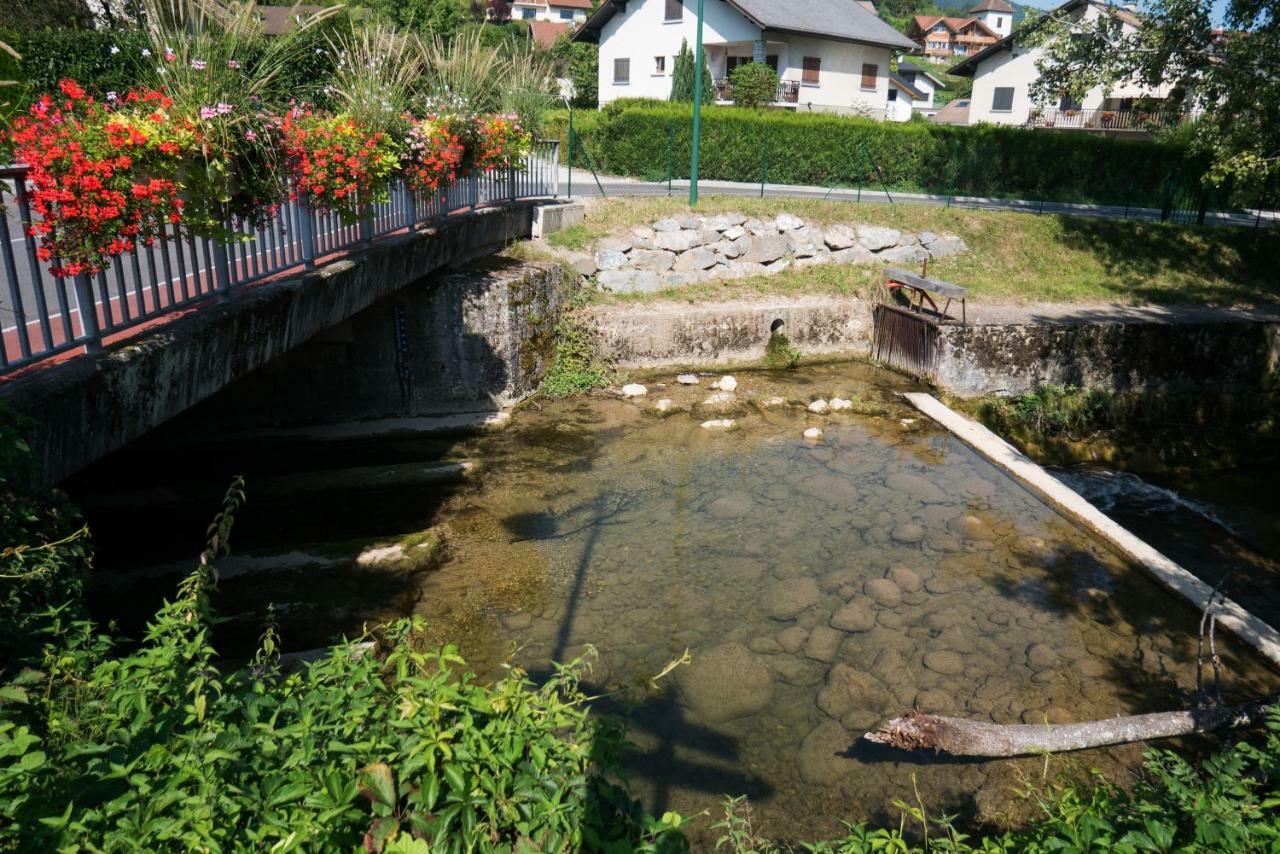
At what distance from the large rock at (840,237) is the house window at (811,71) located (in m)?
19.9

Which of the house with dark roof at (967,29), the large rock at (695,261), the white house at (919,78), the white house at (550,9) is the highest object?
the white house at (550,9)

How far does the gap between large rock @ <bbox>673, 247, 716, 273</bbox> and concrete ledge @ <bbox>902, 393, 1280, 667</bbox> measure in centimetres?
474

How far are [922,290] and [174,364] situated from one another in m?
12.2

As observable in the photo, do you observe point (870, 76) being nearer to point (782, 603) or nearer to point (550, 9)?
point (782, 603)

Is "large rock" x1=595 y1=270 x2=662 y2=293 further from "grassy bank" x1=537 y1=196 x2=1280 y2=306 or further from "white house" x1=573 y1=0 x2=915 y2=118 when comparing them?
"white house" x1=573 y1=0 x2=915 y2=118

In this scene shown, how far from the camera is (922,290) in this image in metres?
14.6

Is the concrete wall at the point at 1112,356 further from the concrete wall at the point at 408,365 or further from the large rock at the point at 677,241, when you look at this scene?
the concrete wall at the point at 408,365

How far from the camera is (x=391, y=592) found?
24.4 feet

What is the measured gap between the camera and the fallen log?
19.2ft

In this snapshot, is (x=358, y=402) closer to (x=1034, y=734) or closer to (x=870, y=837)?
(x=1034, y=734)

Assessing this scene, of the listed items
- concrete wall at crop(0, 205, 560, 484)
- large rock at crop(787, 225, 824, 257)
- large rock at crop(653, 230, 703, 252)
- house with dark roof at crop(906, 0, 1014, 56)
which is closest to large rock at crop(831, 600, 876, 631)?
concrete wall at crop(0, 205, 560, 484)

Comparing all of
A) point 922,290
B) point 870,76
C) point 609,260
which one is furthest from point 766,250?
point 870,76

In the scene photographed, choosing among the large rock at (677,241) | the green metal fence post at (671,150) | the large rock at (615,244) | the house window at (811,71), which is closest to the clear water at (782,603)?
the large rock at (615,244)

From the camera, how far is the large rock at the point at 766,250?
16.5 meters
